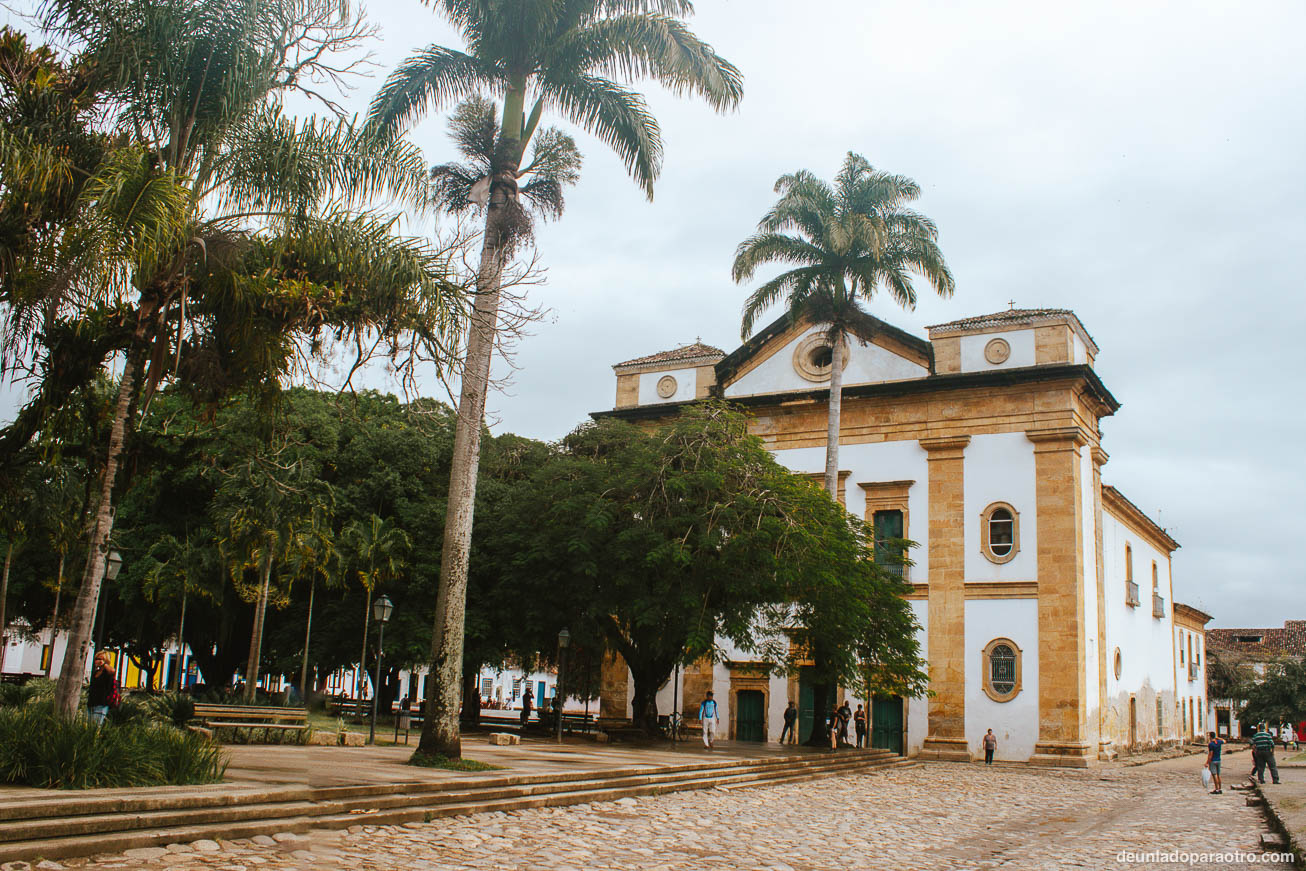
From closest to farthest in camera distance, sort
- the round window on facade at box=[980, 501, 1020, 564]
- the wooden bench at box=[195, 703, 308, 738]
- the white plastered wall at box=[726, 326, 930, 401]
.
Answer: the wooden bench at box=[195, 703, 308, 738], the round window on facade at box=[980, 501, 1020, 564], the white plastered wall at box=[726, 326, 930, 401]

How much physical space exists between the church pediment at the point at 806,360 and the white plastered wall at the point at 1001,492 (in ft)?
8.71

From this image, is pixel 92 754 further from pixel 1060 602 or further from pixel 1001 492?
pixel 1001 492

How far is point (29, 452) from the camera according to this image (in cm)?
1098

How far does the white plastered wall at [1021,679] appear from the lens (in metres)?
24.5

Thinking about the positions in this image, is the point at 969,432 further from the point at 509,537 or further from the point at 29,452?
the point at 29,452

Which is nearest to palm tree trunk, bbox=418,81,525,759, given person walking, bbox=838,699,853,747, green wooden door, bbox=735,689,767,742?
person walking, bbox=838,699,853,747

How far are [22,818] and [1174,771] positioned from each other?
2501cm

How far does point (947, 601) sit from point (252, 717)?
1697 cm

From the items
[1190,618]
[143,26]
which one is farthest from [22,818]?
[1190,618]

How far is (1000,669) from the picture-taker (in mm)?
25266

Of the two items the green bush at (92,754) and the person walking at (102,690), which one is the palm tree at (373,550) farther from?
the green bush at (92,754)

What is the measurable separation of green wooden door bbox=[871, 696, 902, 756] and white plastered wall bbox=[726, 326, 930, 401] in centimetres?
834

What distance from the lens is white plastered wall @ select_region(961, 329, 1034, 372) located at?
26.4 meters

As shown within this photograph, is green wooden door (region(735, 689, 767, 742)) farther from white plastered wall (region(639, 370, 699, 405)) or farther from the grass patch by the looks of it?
the grass patch
